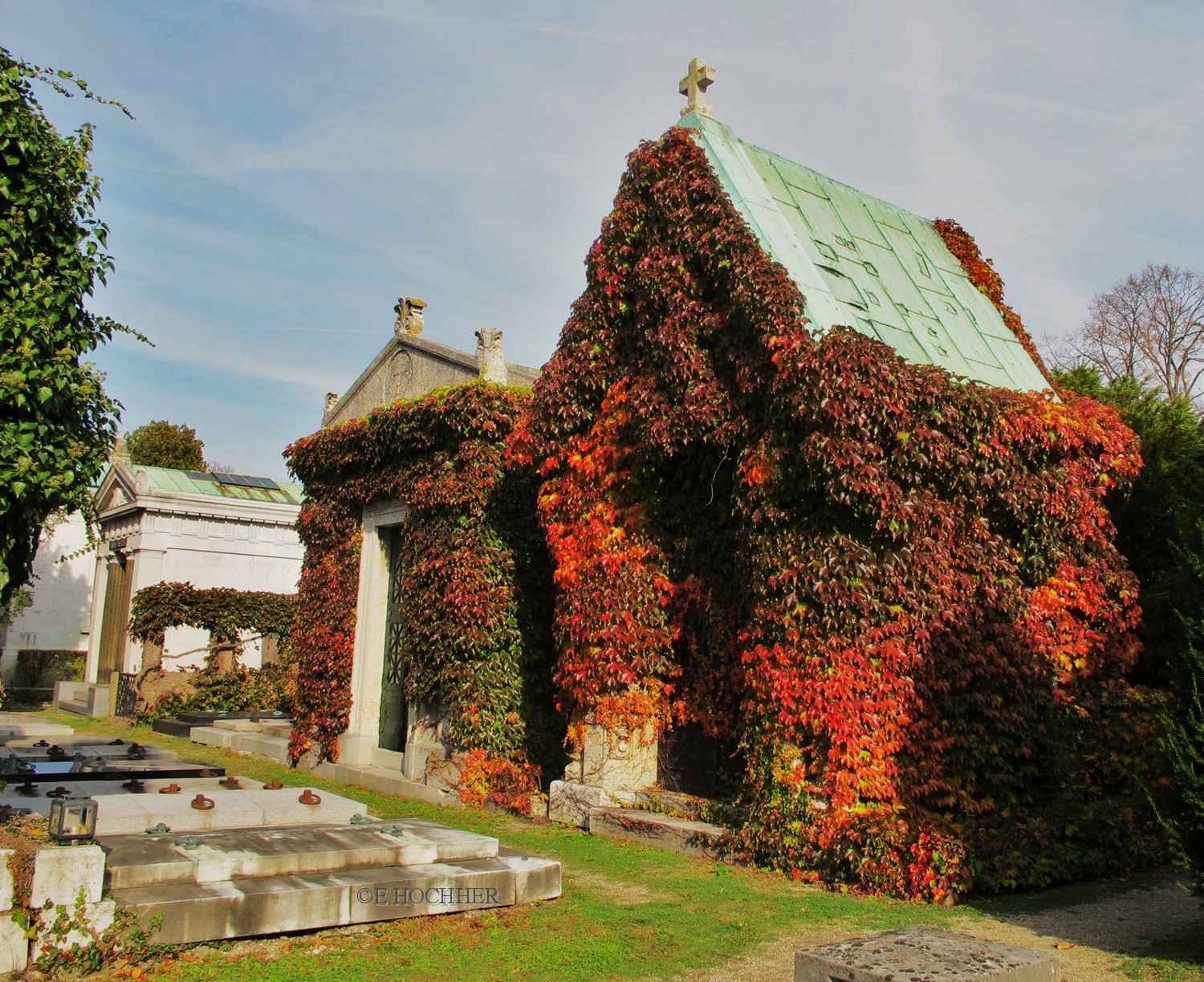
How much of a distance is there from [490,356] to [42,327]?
790 cm

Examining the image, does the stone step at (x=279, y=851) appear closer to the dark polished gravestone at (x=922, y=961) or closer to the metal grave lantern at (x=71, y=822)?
the metal grave lantern at (x=71, y=822)

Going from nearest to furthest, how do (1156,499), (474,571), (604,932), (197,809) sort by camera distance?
(604,932)
(197,809)
(1156,499)
(474,571)

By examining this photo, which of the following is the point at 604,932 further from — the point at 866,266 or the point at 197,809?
the point at 866,266

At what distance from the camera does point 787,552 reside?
9148mm

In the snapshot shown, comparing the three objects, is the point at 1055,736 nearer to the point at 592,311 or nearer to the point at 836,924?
the point at 836,924

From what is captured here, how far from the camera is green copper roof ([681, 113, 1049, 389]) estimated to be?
10953mm

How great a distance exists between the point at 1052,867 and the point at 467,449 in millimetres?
8094

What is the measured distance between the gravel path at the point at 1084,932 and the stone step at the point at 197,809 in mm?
3700

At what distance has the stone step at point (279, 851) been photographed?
652cm

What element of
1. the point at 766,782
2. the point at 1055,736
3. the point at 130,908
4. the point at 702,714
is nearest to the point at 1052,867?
the point at 1055,736

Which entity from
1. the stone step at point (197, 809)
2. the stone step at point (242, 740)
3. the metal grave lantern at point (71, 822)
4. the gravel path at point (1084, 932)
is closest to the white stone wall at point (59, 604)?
the stone step at point (242, 740)

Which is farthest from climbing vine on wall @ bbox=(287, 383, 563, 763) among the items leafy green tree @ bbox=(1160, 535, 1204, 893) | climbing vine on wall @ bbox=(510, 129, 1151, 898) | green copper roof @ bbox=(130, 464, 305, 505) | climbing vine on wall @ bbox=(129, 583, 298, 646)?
green copper roof @ bbox=(130, 464, 305, 505)

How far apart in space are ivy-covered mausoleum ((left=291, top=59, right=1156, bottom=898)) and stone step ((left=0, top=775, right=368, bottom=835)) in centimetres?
314

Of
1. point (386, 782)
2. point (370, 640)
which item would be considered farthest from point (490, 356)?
point (386, 782)
